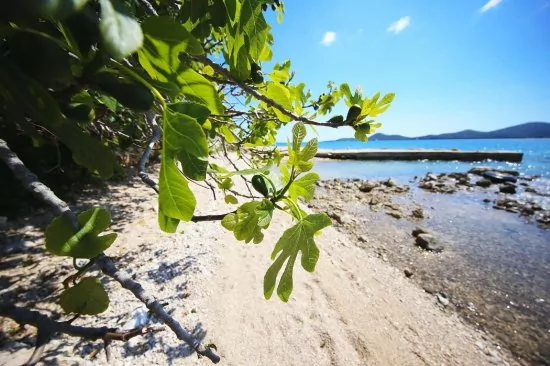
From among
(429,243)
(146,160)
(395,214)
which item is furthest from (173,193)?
(395,214)

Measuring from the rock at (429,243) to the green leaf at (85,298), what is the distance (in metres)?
6.92

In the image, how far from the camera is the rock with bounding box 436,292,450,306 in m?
4.45

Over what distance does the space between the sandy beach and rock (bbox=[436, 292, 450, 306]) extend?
0.21ft

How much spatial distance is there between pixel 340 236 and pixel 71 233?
251 inches

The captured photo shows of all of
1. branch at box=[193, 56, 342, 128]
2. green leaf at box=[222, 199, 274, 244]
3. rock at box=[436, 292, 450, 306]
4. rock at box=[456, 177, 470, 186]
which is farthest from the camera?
rock at box=[456, 177, 470, 186]

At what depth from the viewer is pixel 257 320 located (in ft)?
10.1

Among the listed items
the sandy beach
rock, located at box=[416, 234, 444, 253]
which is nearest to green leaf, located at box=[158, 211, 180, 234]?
the sandy beach

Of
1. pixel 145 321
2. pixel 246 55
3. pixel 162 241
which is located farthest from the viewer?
pixel 162 241

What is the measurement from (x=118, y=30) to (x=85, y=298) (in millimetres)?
563

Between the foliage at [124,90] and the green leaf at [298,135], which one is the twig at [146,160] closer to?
the foliage at [124,90]

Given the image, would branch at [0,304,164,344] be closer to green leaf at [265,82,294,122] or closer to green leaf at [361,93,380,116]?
green leaf at [265,82,294,122]

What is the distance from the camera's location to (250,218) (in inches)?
27.5

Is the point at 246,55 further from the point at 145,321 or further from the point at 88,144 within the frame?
the point at 145,321

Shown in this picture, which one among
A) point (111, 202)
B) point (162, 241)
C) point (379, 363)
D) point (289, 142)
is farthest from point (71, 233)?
point (111, 202)
